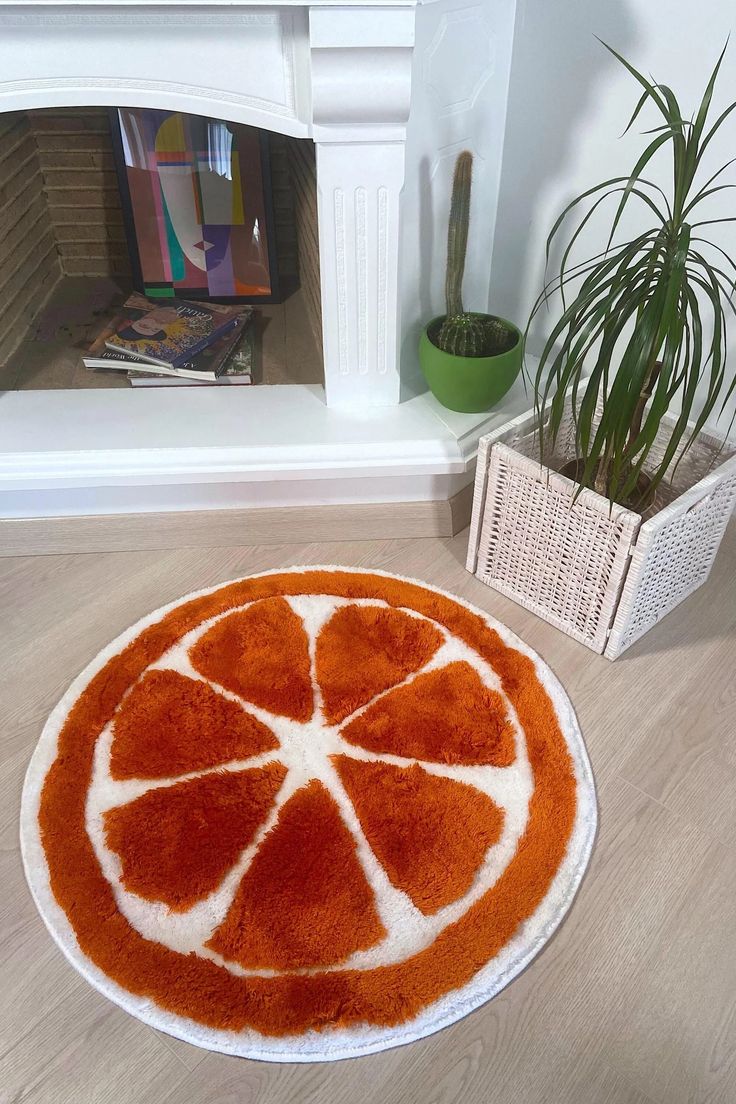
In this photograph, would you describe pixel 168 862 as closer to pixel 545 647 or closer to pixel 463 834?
pixel 463 834

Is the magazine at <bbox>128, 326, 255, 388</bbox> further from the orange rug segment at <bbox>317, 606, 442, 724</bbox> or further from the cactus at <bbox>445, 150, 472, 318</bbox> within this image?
the orange rug segment at <bbox>317, 606, 442, 724</bbox>

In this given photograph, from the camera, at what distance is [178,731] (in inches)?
59.3

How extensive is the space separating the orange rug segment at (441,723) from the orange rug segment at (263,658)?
0.13 meters

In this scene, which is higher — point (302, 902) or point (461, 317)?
point (461, 317)

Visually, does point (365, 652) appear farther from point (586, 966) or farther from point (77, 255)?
point (77, 255)

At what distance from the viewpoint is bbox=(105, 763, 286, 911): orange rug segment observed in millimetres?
1292

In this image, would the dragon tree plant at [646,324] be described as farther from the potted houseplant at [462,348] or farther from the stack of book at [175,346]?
the stack of book at [175,346]

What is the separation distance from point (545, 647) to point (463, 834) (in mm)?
469

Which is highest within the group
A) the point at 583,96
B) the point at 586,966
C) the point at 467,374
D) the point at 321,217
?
the point at 583,96

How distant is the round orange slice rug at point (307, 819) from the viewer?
46.6 inches

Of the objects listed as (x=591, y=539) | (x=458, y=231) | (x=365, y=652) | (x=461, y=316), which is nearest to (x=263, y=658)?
(x=365, y=652)

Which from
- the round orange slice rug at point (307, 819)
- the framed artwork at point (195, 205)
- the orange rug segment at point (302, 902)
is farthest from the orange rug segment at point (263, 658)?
the framed artwork at point (195, 205)

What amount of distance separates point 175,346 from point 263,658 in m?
Result: 0.87

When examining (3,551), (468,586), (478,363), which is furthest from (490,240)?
(3,551)
